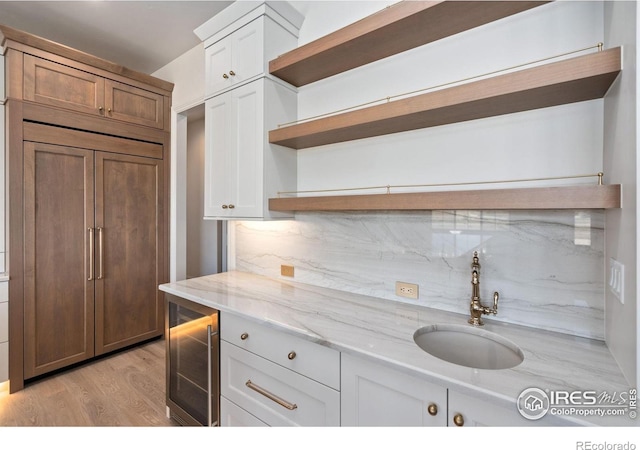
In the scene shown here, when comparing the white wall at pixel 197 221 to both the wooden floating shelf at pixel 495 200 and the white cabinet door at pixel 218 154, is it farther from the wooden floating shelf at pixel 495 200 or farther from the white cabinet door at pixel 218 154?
the wooden floating shelf at pixel 495 200

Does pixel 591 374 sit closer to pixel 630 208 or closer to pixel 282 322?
pixel 630 208

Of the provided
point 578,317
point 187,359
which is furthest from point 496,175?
point 187,359

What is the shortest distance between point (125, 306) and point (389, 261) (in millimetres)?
2478

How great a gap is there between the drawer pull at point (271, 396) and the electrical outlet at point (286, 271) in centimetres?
76

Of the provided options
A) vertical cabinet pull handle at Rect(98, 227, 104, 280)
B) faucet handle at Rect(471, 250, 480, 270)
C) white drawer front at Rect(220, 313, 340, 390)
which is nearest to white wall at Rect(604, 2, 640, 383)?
faucet handle at Rect(471, 250, 480, 270)

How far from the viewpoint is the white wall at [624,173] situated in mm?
773

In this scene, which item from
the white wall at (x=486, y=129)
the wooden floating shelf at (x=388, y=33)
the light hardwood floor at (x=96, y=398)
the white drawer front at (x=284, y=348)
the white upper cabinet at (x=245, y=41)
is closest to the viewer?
the white wall at (x=486, y=129)

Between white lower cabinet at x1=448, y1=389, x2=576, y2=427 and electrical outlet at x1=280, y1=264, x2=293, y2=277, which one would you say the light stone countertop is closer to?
white lower cabinet at x1=448, y1=389, x2=576, y2=427

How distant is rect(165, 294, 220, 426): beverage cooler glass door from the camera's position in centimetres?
157

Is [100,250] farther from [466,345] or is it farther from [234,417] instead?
[466,345]

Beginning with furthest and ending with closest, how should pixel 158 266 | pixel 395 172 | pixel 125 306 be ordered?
pixel 158 266 < pixel 125 306 < pixel 395 172

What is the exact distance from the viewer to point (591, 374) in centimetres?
88

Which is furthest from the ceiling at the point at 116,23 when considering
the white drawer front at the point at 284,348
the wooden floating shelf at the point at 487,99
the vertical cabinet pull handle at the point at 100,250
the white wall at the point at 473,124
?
the white drawer front at the point at 284,348

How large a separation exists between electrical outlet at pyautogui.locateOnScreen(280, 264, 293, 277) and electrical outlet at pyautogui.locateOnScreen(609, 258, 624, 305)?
158cm
